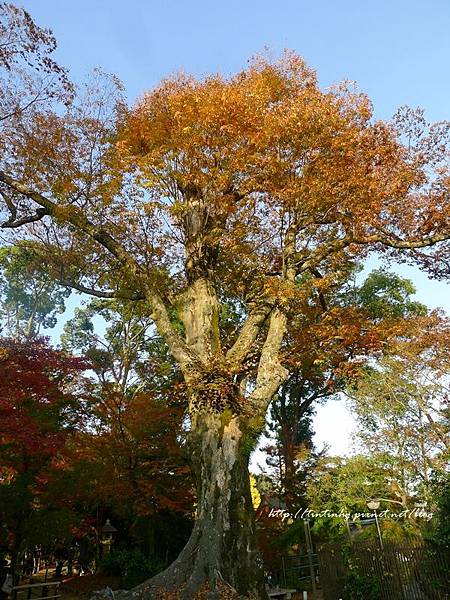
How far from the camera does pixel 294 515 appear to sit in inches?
676

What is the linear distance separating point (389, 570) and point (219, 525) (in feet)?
18.1

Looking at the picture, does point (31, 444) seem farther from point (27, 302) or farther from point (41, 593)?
point (27, 302)

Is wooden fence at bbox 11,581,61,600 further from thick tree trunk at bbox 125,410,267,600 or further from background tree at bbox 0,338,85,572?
thick tree trunk at bbox 125,410,267,600

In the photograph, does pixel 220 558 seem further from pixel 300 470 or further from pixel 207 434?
pixel 300 470

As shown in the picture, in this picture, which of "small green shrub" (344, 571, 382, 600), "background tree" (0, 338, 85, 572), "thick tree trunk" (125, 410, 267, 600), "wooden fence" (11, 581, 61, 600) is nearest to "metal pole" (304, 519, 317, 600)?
"small green shrub" (344, 571, 382, 600)

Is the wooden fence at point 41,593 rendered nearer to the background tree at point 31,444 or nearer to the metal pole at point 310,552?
the background tree at point 31,444

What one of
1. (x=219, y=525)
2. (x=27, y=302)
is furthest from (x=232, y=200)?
(x=27, y=302)

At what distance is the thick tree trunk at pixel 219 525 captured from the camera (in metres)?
6.23

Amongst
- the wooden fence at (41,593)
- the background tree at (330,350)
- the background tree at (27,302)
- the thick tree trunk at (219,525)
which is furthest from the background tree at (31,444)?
the background tree at (27,302)

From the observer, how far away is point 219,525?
21.4ft

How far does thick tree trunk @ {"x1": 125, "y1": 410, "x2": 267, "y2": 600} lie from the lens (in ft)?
20.4

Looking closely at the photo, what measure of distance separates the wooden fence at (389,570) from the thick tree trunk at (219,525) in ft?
12.8

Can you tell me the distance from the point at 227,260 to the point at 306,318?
5894 millimetres

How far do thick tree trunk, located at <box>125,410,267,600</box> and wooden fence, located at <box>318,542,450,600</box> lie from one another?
3898mm
